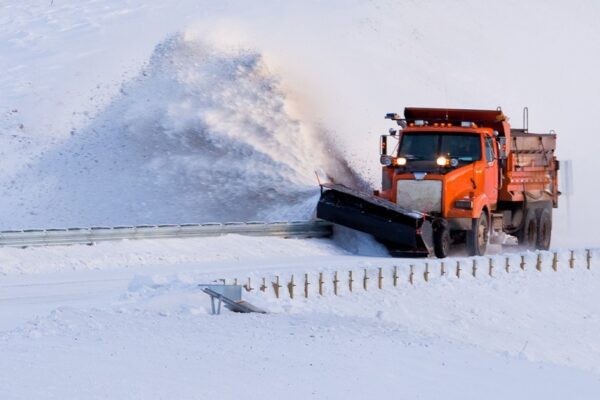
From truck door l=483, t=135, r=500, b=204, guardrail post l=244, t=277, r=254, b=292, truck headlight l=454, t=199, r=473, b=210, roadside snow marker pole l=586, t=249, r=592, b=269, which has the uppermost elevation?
truck door l=483, t=135, r=500, b=204

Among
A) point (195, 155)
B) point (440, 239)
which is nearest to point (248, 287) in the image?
point (440, 239)

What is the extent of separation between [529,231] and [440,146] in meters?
3.33

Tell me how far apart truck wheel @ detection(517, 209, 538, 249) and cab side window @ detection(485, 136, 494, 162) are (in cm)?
217

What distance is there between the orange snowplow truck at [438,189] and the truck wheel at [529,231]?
717 mm

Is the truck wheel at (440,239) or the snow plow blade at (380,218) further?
the truck wheel at (440,239)

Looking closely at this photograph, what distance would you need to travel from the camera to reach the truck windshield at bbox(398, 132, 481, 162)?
76.8 feet

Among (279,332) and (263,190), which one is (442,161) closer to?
(263,190)

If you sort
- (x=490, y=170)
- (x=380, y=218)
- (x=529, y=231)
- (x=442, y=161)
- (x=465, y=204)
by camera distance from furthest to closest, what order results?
(x=529, y=231) < (x=490, y=170) < (x=380, y=218) < (x=442, y=161) < (x=465, y=204)

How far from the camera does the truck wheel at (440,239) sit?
2298 cm

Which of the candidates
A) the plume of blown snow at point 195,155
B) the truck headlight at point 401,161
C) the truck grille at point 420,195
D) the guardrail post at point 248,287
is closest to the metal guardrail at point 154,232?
the plume of blown snow at point 195,155

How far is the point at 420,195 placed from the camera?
23.3 m

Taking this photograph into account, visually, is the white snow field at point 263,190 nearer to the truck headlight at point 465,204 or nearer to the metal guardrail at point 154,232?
the metal guardrail at point 154,232

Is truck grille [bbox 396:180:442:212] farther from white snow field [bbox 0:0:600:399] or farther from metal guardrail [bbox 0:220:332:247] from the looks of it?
metal guardrail [bbox 0:220:332:247]

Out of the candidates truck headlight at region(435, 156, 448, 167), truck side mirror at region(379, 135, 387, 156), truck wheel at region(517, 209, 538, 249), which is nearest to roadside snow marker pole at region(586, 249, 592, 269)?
truck wheel at region(517, 209, 538, 249)
